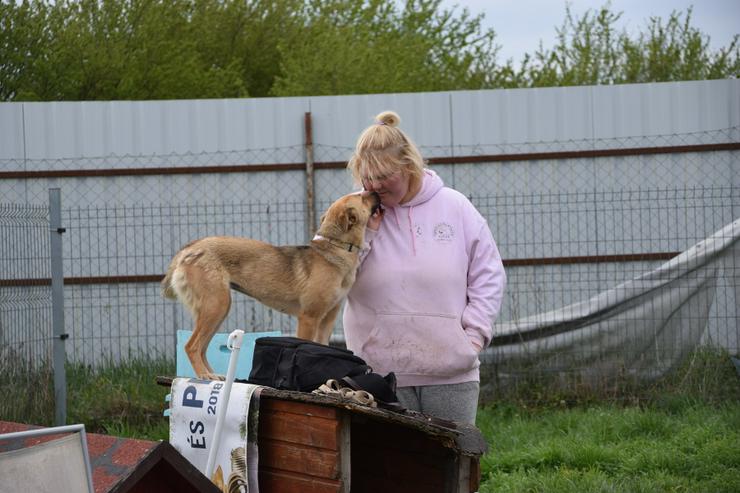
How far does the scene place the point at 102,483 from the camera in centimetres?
274

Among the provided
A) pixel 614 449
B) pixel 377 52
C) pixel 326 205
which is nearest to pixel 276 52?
pixel 377 52

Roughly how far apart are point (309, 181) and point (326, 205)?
31 cm

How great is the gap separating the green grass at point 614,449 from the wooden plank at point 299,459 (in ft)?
8.34

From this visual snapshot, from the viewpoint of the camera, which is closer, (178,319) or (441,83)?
(178,319)

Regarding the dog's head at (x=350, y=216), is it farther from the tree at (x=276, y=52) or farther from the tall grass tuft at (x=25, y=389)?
the tree at (x=276, y=52)

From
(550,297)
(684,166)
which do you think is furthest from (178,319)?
(684,166)

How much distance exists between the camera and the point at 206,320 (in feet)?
16.0

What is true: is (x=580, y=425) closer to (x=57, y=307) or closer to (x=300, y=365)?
(x=300, y=365)

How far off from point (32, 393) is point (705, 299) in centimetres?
563

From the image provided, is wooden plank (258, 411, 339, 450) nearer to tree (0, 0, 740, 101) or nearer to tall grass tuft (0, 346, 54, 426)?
tall grass tuft (0, 346, 54, 426)

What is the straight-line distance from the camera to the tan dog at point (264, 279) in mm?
4711

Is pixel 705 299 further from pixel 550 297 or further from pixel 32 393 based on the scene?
pixel 32 393

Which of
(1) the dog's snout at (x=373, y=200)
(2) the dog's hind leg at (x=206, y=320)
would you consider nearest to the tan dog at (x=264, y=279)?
(2) the dog's hind leg at (x=206, y=320)

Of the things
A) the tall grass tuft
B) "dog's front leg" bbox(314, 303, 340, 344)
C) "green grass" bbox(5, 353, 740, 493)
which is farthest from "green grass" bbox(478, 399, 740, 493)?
the tall grass tuft
